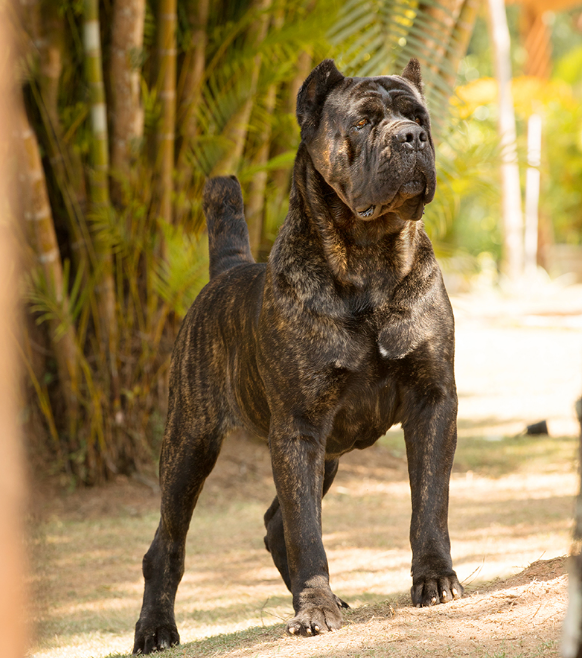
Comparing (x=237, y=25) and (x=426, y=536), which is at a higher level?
(x=237, y=25)

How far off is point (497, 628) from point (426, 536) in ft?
1.77

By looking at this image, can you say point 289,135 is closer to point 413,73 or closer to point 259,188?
point 259,188

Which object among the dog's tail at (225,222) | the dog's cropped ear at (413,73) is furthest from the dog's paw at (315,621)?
the dog's cropped ear at (413,73)

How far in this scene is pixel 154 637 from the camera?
3.46m

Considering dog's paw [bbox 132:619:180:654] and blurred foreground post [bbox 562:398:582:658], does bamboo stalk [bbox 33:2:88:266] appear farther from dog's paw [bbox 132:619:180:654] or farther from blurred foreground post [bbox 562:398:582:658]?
blurred foreground post [bbox 562:398:582:658]

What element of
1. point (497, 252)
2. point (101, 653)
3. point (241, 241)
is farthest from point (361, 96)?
point (497, 252)

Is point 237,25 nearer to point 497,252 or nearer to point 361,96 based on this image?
point 361,96

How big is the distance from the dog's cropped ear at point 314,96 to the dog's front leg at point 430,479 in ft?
3.60

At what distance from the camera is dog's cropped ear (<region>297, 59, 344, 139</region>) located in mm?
3184

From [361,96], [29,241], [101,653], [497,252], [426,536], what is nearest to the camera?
[426,536]

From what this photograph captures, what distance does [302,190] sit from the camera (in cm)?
316

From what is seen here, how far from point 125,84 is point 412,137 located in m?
3.84

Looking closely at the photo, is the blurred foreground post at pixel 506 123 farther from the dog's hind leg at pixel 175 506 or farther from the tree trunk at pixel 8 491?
the tree trunk at pixel 8 491

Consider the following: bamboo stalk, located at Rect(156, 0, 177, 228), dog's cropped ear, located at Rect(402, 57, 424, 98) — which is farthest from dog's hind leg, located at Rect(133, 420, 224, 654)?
bamboo stalk, located at Rect(156, 0, 177, 228)
